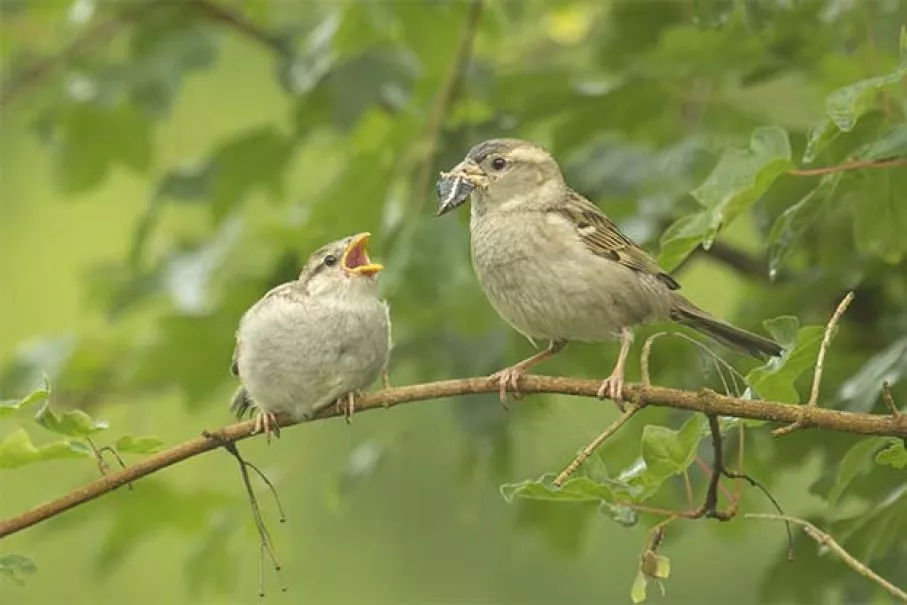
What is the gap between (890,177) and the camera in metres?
3.00

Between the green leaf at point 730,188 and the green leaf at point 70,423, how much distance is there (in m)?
1.05

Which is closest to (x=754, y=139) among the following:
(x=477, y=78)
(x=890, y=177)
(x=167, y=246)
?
(x=890, y=177)

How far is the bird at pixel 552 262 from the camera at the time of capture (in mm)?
3521

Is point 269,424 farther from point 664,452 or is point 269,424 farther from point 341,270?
point 664,452

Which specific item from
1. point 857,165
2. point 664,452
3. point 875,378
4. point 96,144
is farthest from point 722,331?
point 96,144

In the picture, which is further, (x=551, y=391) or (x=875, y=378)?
(x=875, y=378)

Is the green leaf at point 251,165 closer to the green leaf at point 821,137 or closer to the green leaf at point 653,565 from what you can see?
the green leaf at point 821,137

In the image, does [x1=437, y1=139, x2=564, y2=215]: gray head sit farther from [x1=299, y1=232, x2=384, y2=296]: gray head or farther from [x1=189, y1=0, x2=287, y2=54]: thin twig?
[x1=189, y1=0, x2=287, y2=54]: thin twig

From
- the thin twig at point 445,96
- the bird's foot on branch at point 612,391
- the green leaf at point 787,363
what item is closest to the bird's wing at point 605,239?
the thin twig at point 445,96

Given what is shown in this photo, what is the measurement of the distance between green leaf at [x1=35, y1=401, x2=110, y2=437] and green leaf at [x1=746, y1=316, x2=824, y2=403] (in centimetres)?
100

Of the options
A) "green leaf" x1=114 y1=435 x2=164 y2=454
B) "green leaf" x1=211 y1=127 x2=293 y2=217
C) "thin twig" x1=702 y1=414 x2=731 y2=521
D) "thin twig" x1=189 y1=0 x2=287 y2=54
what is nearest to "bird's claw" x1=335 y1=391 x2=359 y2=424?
"green leaf" x1=114 y1=435 x2=164 y2=454

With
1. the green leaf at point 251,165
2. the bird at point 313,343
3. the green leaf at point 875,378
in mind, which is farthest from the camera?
the green leaf at point 251,165

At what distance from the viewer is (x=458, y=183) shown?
3740mm

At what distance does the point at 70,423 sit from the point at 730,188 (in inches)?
48.2
